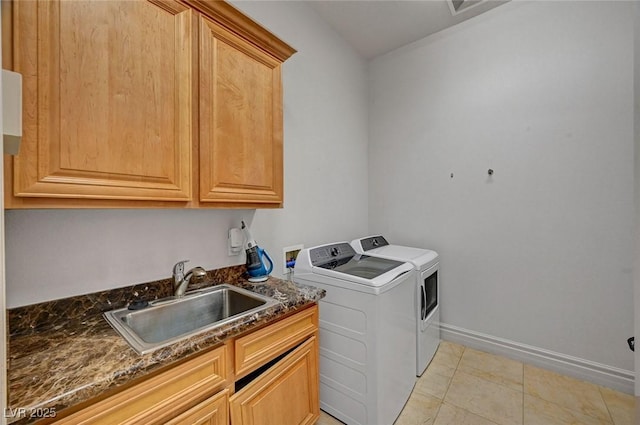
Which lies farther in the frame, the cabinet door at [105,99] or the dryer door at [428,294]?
the dryer door at [428,294]

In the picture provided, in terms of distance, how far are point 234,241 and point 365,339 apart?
38.4 inches

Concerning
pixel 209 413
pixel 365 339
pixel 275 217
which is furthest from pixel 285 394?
pixel 275 217

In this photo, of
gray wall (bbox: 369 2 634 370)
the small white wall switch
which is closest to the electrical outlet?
the small white wall switch

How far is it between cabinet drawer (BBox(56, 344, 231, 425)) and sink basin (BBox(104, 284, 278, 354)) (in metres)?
0.11

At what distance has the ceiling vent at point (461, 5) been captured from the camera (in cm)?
212

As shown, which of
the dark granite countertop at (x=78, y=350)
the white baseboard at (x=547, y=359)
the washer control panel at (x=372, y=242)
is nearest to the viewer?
the dark granite countertop at (x=78, y=350)

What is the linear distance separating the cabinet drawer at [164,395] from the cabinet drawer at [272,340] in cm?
6

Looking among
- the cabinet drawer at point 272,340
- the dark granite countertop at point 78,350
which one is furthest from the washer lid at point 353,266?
the dark granite countertop at point 78,350

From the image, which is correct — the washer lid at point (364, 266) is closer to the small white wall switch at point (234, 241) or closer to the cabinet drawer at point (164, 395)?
the small white wall switch at point (234, 241)

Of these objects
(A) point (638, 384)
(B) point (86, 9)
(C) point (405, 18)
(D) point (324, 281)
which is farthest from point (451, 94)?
(B) point (86, 9)

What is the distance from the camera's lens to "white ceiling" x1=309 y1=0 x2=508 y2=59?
2160mm

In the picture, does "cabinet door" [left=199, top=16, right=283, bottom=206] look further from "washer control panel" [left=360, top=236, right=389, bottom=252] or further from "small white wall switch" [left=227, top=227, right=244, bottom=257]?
"washer control panel" [left=360, top=236, right=389, bottom=252]

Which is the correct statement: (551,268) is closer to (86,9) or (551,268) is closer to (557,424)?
(557,424)

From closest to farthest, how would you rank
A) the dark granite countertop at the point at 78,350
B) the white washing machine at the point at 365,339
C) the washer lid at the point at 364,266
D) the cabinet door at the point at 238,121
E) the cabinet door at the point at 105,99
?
1. the dark granite countertop at the point at 78,350
2. the cabinet door at the point at 105,99
3. the cabinet door at the point at 238,121
4. the white washing machine at the point at 365,339
5. the washer lid at the point at 364,266
